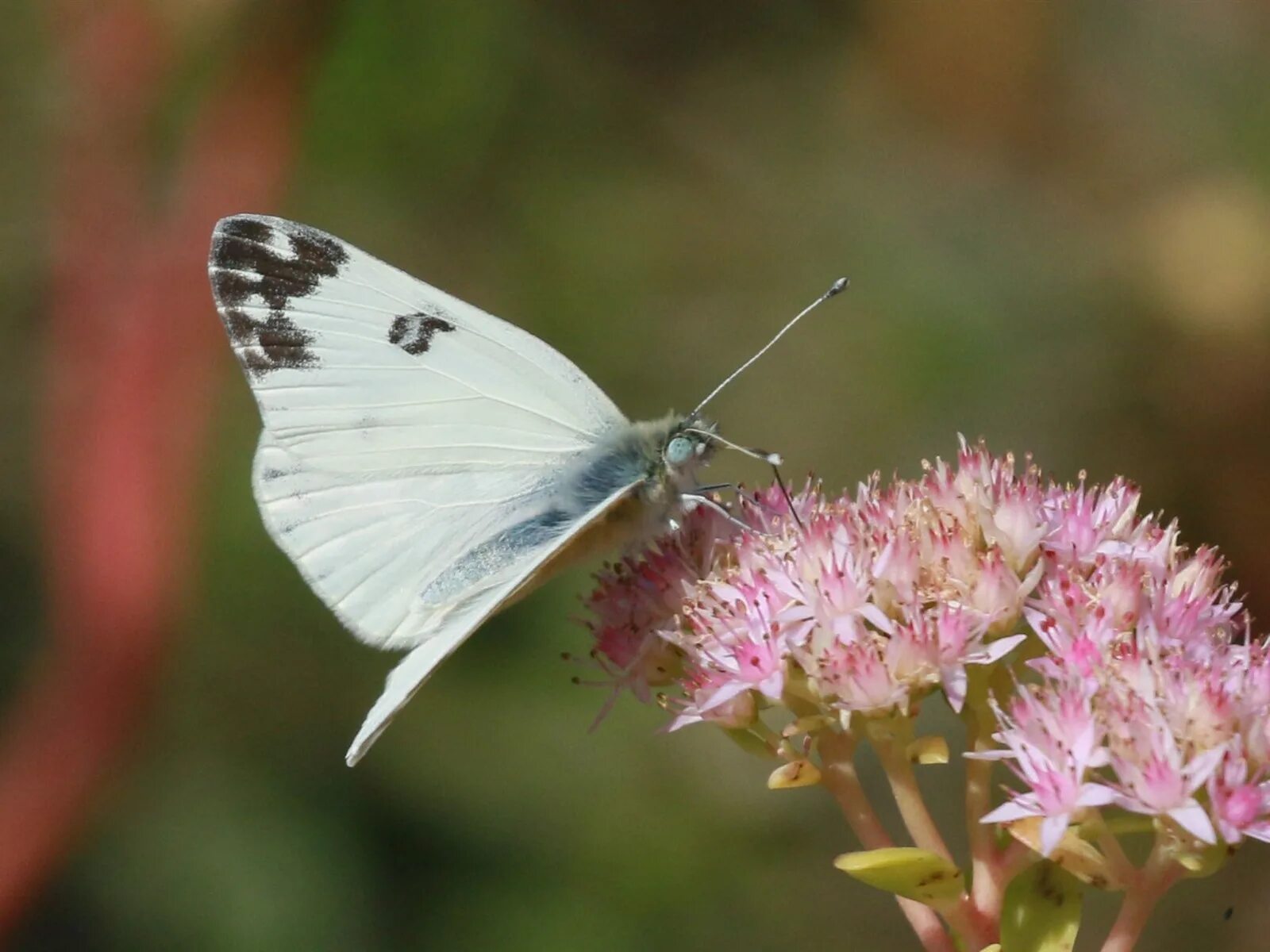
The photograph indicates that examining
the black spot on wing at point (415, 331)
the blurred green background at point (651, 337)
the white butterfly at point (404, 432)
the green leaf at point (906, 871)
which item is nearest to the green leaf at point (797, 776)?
the green leaf at point (906, 871)

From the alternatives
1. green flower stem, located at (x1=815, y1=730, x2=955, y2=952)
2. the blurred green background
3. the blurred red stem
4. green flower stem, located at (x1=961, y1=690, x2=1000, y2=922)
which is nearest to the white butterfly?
green flower stem, located at (x1=815, y1=730, x2=955, y2=952)

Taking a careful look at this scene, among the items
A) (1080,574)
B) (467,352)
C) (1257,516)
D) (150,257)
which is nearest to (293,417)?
(467,352)

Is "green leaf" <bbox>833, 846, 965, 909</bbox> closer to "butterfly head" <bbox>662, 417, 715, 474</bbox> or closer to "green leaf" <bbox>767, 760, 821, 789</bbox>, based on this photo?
"green leaf" <bbox>767, 760, 821, 789</bbox>

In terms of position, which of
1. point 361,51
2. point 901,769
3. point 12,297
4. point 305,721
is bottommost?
point 305,721

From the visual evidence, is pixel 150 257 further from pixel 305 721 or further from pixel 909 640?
pixel 909 640

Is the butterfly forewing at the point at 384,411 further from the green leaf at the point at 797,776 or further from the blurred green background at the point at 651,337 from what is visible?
the blurred green background at the point at 651,337

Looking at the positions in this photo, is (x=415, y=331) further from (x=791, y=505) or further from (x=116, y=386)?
(x=116, y=386)

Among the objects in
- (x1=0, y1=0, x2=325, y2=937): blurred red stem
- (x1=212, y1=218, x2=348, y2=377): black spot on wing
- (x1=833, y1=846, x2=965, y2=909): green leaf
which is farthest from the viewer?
(x1=0, y1=0, x2=325, y2=937): blurred red stem
